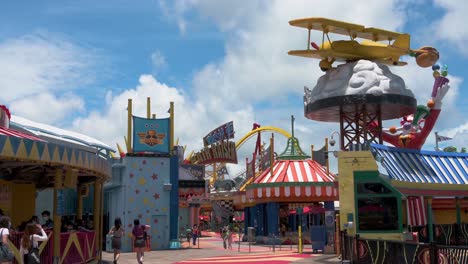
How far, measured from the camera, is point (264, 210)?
3612 cm

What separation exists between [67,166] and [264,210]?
23.2m

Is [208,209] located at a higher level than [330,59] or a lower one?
lower

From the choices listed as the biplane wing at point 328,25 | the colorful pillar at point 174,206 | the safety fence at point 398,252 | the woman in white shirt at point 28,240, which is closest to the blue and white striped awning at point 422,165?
the safety fence at point 398,252

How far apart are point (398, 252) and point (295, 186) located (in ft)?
67.7

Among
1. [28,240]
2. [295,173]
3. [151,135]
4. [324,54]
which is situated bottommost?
[28,240]

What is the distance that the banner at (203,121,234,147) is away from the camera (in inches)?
1957

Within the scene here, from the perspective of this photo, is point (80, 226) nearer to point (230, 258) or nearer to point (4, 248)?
point (4, 248)

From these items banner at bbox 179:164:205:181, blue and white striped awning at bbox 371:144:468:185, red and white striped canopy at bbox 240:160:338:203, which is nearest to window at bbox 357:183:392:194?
blue and white striped awning at bbox 371:144:468:185

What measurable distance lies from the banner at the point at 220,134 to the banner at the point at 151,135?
19456 millimetres

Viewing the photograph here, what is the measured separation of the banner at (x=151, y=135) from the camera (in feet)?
96.8

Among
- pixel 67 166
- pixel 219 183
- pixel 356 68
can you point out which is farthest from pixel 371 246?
pixel 219 183

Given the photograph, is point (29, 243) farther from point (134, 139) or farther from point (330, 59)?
point (134, 139)

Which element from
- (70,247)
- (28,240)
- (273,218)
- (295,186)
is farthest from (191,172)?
(28,240)

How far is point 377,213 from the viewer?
18.9m
